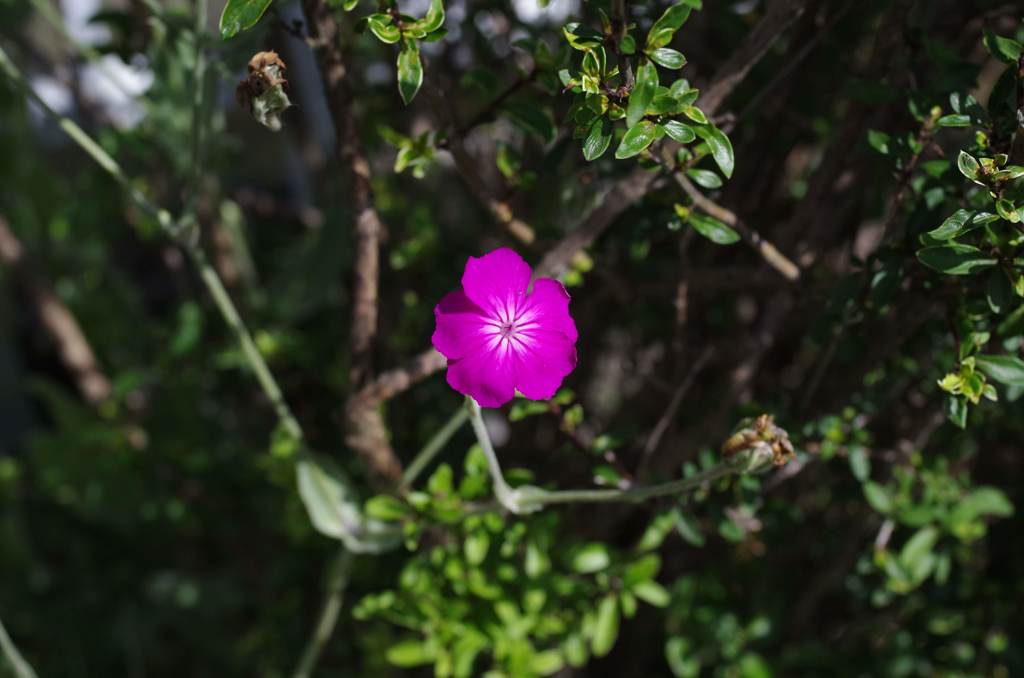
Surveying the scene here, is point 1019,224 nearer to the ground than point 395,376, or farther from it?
nearer to the ground

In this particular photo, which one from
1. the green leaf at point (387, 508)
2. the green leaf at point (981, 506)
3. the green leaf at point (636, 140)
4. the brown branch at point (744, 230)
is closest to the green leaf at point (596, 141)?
the green leaf at point (636, 140)

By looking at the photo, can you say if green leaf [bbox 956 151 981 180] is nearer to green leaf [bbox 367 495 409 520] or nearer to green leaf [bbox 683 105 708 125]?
green leaf [bbox 683 105 708 125]

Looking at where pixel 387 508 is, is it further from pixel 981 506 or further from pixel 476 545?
pixel 981 506

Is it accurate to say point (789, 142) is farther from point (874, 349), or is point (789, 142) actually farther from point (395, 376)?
point (395, 376)

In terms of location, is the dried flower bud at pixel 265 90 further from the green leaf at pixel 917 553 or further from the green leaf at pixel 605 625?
the green leaf at pixel 917 553

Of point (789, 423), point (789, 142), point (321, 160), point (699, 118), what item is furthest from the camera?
point (321, 160)

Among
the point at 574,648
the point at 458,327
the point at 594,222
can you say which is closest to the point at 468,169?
the point at 594,222

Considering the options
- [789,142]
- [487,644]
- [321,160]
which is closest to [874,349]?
[789,142]
